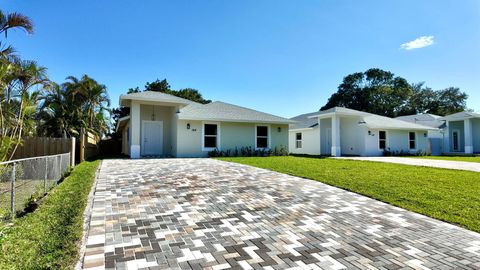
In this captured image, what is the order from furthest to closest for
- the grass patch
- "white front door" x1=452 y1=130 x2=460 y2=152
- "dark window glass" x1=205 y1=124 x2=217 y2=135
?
"white front door" x1=452 y1=130 x2=460 y2=152 → "dark window glass" x1=205 y1=124 x2=217 y2=135 → the grass patch

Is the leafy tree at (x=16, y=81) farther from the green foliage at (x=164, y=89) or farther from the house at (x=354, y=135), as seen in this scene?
the green foliage at (x=164, y=89)

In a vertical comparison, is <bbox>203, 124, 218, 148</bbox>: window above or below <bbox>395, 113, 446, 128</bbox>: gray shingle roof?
below

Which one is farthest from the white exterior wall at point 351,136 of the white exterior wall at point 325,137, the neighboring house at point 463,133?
the neighboring house at point 463,133

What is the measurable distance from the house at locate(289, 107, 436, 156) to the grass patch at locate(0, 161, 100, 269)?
62.2 ft

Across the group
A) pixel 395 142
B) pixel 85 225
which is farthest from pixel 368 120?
pixel 85 225

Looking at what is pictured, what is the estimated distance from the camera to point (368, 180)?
903cm

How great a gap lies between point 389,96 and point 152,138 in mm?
49660

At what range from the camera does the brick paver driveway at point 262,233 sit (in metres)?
3.37

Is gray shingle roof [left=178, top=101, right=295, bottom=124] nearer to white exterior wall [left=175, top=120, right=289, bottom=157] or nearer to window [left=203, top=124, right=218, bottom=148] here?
white exterior wall [left=175, top=120, right=289, bottom=157]

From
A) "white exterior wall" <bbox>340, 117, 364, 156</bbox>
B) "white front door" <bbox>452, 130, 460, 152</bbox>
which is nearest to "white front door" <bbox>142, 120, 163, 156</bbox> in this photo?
"white exterior wall" <bbox>340, 117, 364, 156</bbox>

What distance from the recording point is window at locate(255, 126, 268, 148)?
19767 millimetres

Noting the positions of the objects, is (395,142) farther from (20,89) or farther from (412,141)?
(20,89)

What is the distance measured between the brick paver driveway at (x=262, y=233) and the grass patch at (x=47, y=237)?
0.26m

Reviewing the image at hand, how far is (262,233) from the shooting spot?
4.29 metres
